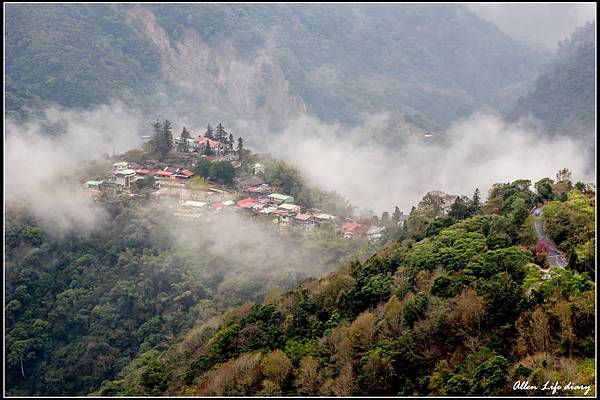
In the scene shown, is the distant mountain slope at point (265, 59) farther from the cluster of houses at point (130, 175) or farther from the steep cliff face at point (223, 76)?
the cluster of houses at point (130, 175)

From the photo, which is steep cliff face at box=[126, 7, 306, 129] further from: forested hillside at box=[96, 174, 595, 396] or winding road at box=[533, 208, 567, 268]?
winding road at box=[533, 208, 567, 268]

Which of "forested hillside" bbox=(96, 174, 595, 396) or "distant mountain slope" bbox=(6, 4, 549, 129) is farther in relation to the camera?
"distant mountain slope" bbox=(6, 4, 549, 129)

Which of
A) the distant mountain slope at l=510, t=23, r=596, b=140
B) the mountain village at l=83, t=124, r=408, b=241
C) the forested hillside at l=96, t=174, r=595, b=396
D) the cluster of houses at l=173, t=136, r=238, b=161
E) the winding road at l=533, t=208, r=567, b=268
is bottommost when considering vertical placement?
the forested hillside at l=96, t=174, r=595, b=396

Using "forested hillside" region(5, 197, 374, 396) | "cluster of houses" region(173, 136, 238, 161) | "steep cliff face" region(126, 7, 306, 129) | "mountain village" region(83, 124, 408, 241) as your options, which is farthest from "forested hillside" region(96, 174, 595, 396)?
"steep cliff face" region(126, 7, 306, 129)

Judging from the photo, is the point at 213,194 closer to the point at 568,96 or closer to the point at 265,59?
the point at 568,96

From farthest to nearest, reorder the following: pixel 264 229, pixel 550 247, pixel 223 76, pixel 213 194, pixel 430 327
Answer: pixel 223 76 < pixel 213 194 < pixel 264 229 < pixel 550 247 < pixel 430 327

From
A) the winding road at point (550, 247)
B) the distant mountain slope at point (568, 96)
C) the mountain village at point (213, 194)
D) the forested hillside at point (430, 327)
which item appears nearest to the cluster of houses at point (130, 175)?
the mountain village at point (213, 194)

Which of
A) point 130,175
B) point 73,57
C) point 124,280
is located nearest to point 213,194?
point 130,175
